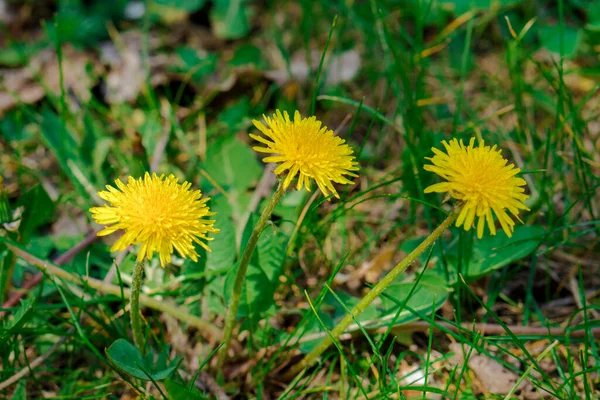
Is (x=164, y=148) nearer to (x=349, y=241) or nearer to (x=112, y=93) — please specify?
(x=112, y=93)

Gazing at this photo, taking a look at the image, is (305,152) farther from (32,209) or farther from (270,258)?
(32,209)

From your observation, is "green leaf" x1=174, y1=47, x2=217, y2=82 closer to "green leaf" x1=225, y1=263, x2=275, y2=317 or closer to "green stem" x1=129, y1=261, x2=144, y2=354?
"green leaf" x1=225, y1=263, x2=275, y2=317

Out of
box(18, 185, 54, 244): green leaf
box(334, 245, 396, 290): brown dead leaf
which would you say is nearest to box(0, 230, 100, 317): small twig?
box(18, 185, 54, 244): green leaf

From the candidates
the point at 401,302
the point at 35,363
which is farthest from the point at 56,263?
the point at 401,302

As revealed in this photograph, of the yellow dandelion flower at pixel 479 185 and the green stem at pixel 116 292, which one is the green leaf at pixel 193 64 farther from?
the yellow dandelion flower at pixel 479 185

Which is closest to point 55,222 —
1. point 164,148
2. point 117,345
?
point 164,148

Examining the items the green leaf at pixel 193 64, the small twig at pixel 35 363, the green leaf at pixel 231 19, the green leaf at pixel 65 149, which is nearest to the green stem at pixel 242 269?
the small twig at pixel 35 363
